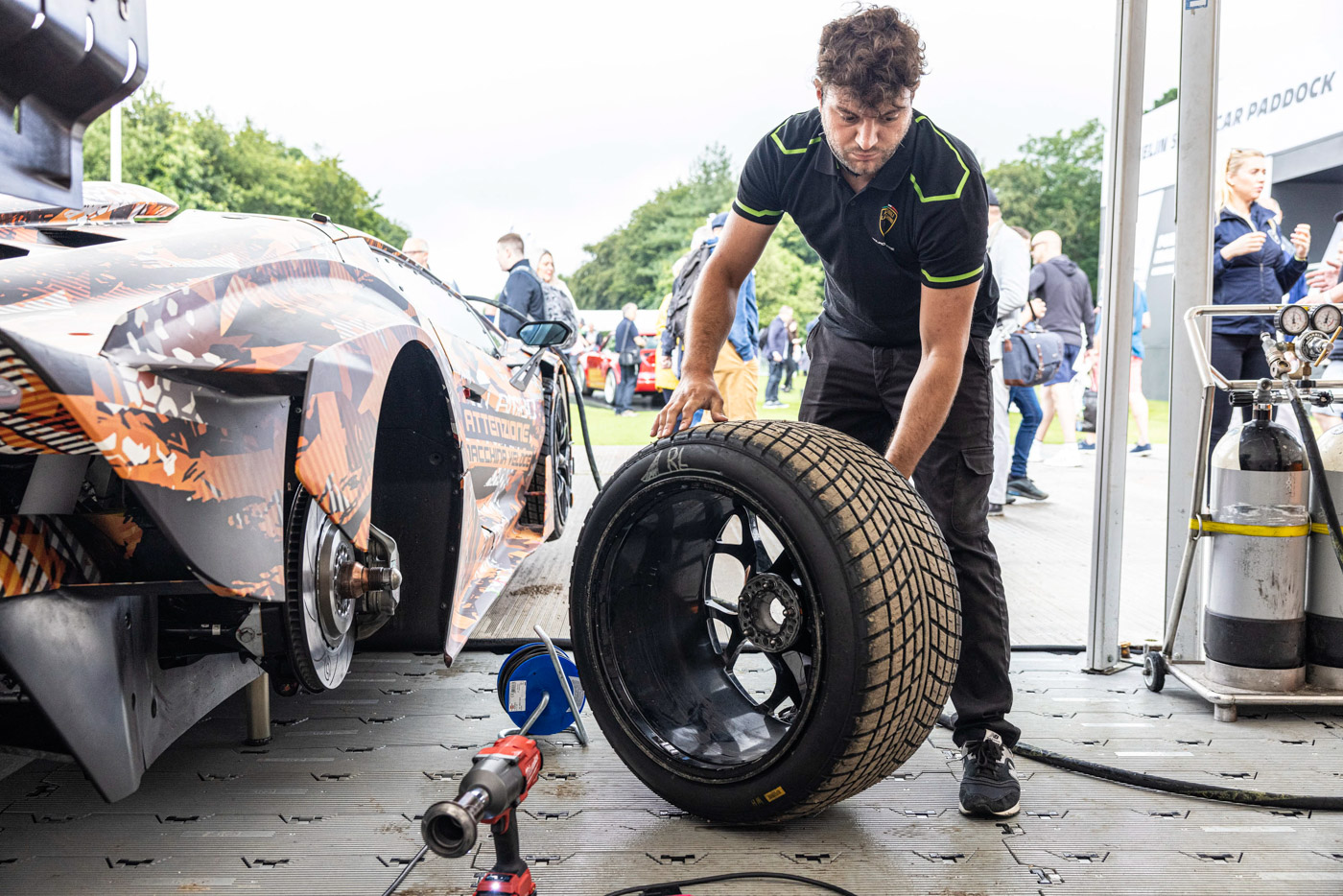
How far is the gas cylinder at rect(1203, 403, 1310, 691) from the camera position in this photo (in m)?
2.84

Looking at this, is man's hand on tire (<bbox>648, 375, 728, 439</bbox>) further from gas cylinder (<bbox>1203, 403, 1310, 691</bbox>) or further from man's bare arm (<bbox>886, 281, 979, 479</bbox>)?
gas cylinder (<bbox>1203, 403, 1310, 691</bbox>)

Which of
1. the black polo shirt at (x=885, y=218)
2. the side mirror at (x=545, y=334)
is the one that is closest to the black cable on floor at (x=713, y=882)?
the black polo shirt at (x=885, y=218)

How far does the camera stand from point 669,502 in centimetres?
223

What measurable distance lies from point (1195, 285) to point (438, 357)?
253cm

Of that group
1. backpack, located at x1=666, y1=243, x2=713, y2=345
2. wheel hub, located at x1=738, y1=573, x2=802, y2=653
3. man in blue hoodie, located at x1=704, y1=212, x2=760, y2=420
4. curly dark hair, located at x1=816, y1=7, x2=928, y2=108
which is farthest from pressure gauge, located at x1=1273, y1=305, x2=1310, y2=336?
man in blue hoodie, located at x1=704, y1=212, x2=760, y2=420

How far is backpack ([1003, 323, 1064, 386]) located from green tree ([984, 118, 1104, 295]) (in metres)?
47.3

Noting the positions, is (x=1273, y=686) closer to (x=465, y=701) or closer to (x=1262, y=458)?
(x=1262, y=458)

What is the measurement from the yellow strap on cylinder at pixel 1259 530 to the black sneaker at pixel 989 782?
1108 mm

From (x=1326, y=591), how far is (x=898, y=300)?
166cm

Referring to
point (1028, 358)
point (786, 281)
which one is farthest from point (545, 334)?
point (786, 281)

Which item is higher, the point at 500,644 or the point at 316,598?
the point at 316,598

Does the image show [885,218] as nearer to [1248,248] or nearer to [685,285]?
[685,285]

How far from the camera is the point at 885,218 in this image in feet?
7.68

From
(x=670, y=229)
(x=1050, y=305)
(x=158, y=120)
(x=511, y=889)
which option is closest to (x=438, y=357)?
(x=511, y=889)
